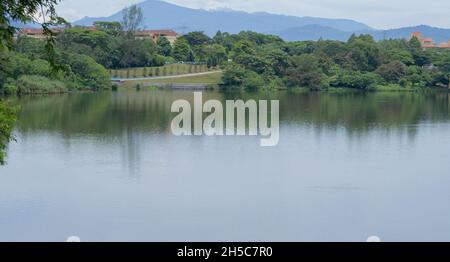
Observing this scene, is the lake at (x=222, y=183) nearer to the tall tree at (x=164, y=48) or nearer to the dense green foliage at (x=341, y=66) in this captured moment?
the dense green foliage at (x=341, y=66)

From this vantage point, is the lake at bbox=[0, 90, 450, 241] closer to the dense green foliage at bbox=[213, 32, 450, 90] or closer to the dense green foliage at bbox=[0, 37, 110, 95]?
the dense green foliage at bbox=[0, 37, 110, 95]

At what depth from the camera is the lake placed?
10.1 meters

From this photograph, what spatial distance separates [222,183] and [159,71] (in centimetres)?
3012

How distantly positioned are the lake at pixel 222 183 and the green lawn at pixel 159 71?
18709 mm

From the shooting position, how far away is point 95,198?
38.1 ft

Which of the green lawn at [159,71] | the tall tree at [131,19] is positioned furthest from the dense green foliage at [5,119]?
the tall tree at [131,19]

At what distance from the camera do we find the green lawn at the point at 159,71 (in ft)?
135

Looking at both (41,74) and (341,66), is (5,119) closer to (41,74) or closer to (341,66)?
(41,74)

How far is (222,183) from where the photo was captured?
42.3 feet

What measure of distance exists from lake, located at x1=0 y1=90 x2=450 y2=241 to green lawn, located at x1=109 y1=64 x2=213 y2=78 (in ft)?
61.4

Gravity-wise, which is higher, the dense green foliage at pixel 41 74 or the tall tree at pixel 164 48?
the tall tree at pixel 164 48

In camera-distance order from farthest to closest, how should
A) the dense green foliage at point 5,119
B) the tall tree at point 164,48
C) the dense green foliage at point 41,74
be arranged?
the tall tree at point 164,48 → the dense green foliage at point 41,74 → the dense green foliage at point 5,119

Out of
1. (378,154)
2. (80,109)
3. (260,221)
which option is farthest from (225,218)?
(80,109)

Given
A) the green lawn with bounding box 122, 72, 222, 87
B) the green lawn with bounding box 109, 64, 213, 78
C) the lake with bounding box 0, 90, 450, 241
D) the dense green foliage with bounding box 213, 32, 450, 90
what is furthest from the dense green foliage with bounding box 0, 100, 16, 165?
the green lawn with bounding box 109, 64, 213, 78
